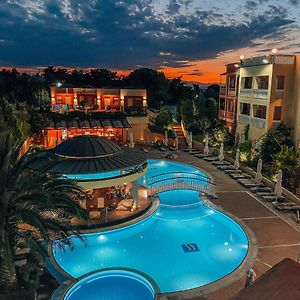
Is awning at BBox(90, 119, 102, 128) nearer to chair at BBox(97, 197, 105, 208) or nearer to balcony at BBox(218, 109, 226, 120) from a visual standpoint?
balcony at BBox(218, 109, 226, 120)

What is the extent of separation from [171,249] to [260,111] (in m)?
21.5

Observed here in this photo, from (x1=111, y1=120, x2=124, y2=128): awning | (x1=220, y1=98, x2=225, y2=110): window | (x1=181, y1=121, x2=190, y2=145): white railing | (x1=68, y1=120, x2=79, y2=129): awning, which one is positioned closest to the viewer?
(x1=68, y1=120, x2=79, y2=129): awning

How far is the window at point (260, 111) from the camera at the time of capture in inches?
1202

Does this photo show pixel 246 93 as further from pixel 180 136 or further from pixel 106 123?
pixel 106 123

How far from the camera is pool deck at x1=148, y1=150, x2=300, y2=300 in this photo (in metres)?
12.7

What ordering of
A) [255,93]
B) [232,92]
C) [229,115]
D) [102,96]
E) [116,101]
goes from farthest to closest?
[116,101] → [102,96] → [229,115] → [232,92] → [255,93]

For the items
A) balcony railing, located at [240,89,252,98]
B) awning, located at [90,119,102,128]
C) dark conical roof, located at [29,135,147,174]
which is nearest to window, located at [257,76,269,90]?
balcony railing, located at [240,89,252,98]

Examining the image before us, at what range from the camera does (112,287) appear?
38.6ft

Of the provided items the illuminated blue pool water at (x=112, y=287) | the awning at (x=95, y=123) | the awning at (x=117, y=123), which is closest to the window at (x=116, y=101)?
the awning at (x=117, y=123)

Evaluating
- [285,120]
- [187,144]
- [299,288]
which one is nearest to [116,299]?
[299,288]

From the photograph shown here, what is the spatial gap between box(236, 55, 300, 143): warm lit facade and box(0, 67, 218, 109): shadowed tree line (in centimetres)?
2774

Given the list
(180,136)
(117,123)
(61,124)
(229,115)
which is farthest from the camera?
(180,136)

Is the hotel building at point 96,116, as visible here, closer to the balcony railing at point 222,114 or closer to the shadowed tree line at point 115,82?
the balcony railing at point 222,114

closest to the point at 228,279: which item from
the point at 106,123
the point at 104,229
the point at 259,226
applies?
the point at 259,226
